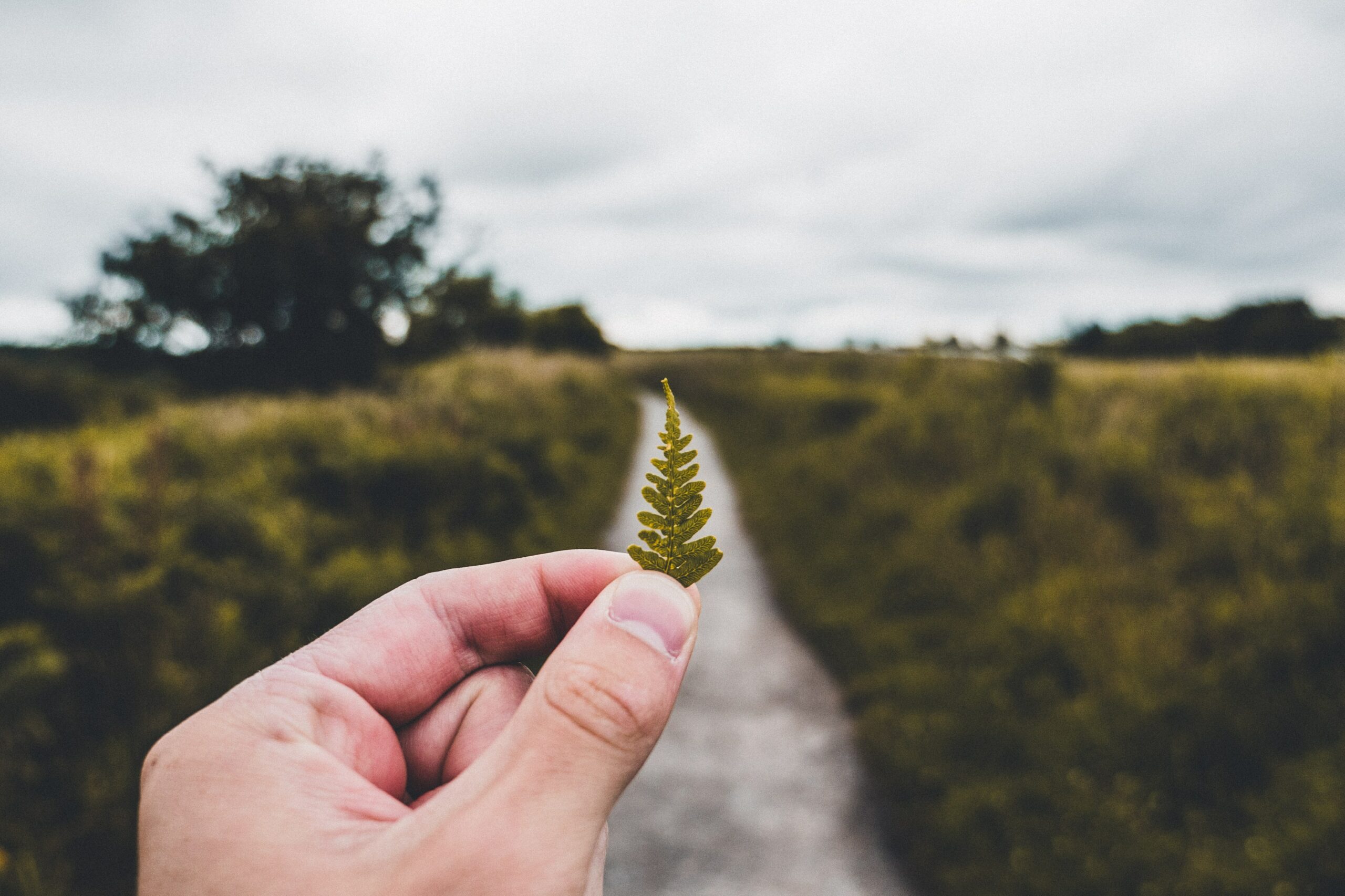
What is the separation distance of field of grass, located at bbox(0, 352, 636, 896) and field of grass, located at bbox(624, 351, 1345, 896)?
152 inches

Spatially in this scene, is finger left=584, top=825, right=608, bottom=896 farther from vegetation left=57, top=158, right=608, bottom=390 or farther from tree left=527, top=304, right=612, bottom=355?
tree left=527, top=304, right=612, bottom=355

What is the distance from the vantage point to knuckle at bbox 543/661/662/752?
1.15m

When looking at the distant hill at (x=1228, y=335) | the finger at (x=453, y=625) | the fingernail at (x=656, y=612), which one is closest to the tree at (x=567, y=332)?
the distant hill at (x=1228, y=335)

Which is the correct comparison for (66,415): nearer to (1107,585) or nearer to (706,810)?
(706,810)

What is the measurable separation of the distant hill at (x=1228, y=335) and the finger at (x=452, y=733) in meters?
13.9

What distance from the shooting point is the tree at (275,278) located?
13.2 m

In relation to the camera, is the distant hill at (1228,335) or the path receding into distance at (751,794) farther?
the distant hill at (1228,335)

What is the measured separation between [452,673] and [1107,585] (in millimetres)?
5547

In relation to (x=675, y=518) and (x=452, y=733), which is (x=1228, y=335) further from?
(x=452, y=733)

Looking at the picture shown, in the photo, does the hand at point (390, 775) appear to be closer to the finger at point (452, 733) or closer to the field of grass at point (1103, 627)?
the finger at point (452, 733)

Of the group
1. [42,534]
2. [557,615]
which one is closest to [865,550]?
[557,615]

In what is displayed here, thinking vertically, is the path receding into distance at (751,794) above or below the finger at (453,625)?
below

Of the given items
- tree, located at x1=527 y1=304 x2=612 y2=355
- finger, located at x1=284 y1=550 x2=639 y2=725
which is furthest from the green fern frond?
tree, located at x1=527 y1=304 x2=612 y2=355

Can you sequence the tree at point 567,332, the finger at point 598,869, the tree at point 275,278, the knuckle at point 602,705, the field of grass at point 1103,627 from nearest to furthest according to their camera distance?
the knuckle at point 602,705
the finger at point 598,869
the field of grass at point 1103,627
the tree at point 275,278
the tree at point 567,332
